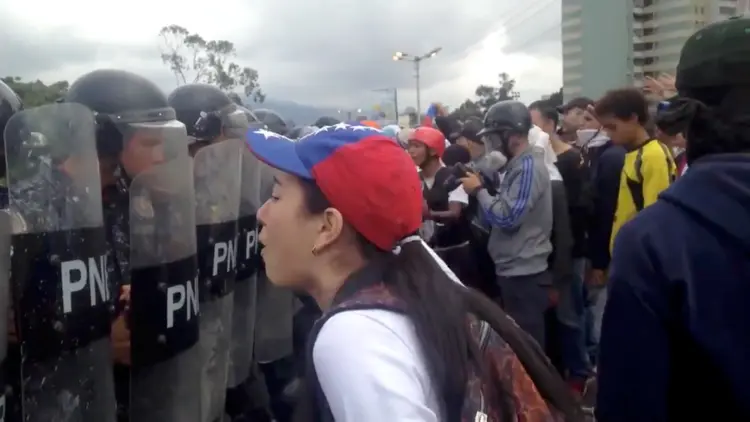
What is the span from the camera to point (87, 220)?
195cm

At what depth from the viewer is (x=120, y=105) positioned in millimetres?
2650

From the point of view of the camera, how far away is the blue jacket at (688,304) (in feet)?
5.24

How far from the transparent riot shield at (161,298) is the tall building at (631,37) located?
10919mm

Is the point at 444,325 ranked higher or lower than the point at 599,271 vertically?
higher

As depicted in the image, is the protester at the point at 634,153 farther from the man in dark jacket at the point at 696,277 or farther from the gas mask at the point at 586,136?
the man in dark jacket at the point at 696,277

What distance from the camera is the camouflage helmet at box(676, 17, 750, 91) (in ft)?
5.52

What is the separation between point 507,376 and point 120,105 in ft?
6.00

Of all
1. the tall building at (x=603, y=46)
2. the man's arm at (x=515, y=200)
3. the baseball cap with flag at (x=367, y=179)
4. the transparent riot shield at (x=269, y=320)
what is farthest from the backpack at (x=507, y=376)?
the tall building at (x=603, y=46)

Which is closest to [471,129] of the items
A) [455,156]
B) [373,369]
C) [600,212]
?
[455,156]

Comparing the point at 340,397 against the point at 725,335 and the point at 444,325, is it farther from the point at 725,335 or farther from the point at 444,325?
the point at 725,335

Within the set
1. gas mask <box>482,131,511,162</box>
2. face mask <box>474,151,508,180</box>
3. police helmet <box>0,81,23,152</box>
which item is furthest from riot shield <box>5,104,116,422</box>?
face mask <box>474,151,508,180</box>

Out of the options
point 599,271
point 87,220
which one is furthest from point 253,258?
point 599,271

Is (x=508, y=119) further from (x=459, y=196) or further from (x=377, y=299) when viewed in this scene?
(x=377, y=299)

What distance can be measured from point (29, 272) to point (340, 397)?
94cm
